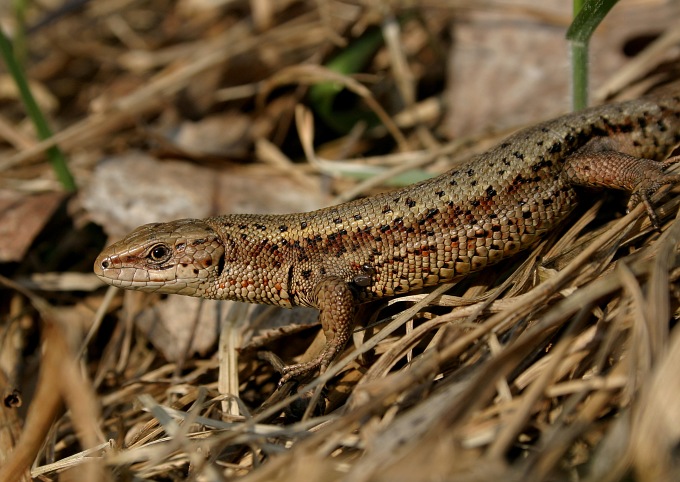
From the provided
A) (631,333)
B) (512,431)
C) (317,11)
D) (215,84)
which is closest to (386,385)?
(512,431)

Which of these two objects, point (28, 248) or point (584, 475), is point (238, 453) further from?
point (28, 248)

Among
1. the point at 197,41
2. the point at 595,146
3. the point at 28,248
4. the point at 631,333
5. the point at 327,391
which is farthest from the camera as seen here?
the point at 197,41

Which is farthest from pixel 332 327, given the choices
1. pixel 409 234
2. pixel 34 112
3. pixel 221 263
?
pixel 34 112

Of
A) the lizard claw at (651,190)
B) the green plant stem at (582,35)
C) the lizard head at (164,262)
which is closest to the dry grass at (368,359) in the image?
the lizard claw at (651,190)

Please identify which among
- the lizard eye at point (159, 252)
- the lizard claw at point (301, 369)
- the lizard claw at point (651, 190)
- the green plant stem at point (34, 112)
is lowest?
the lizard claw at point (301, 369)

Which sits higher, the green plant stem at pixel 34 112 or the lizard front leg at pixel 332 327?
the green plant stem at pixel 34 112

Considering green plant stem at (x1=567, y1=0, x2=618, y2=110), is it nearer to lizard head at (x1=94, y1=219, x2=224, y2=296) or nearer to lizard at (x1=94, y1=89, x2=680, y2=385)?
lizard at (x1=94, y1=89, x2=680, y2=385)

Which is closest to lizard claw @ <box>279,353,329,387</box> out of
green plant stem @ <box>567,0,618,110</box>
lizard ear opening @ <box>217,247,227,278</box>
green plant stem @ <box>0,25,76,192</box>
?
lizard ear opening @ <box>217,247,227,278</box>

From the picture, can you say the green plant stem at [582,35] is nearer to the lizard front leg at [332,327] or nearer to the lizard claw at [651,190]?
the lizard claw at [651,190]
